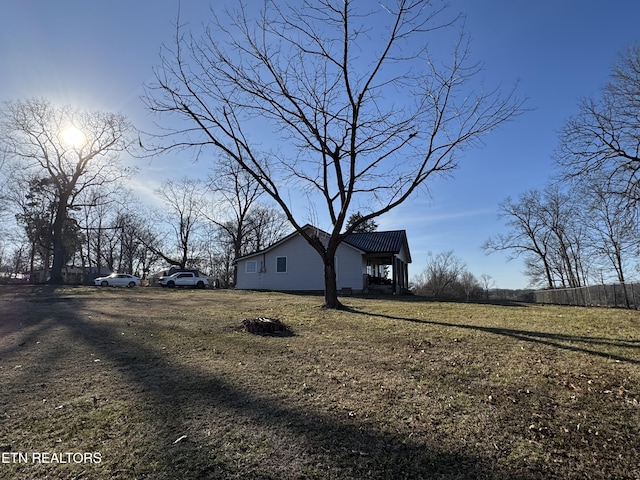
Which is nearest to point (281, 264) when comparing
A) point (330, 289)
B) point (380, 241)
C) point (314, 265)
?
point (314, 265)

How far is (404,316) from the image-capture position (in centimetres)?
956

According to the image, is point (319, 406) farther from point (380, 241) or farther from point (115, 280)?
point (115, 280)

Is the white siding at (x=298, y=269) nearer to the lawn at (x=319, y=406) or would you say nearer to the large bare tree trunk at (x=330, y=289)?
the large bare tree trunk at (x=330, y=289)

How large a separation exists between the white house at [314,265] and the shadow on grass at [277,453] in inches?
745

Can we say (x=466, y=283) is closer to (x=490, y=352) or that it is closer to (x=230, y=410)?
(x=490, y=352)

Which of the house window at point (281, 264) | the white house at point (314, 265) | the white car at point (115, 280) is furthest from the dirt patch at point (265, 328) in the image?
the white car at point (115, 280)

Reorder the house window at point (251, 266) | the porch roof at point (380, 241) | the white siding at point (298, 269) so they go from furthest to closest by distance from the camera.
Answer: the house window at point (251, 266) < the porch roof at point (380, 241) < the white siding at point (298, 269)

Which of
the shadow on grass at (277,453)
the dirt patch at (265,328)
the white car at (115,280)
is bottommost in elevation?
the shadow on grass at (277,453)

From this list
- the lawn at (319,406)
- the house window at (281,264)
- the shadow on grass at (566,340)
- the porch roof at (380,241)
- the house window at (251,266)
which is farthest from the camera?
the house window at (251,266)

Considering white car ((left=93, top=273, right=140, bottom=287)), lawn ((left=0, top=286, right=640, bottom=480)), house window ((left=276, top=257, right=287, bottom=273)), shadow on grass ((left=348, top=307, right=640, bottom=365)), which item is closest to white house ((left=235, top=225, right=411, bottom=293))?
house window ((left=276, top=257, right=287, bottom=273))

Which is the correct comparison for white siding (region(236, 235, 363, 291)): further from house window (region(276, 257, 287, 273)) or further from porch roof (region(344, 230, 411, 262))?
porch roof (region(344, 230, 411, 262))

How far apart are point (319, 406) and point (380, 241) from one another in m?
22.3

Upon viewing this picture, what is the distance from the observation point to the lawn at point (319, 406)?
8.70 ft

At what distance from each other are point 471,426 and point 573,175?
44.1 feet
